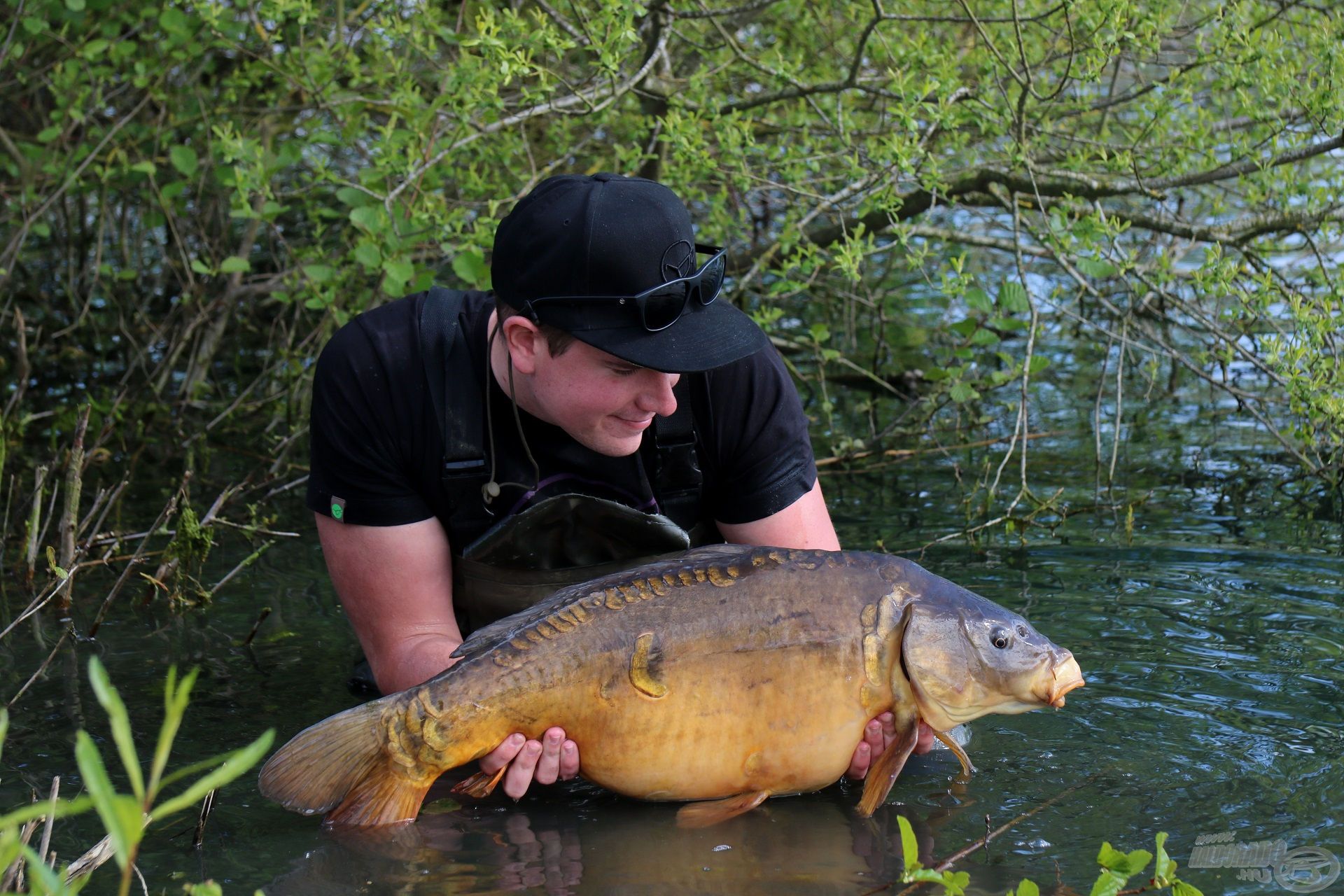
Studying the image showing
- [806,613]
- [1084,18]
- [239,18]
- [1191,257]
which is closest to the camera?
[806,613]

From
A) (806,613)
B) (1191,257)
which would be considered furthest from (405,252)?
(1191,257)

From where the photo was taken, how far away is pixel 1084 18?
15.4 feet

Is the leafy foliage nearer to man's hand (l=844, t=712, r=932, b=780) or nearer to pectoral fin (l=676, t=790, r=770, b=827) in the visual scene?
man's hand (l=844, t=712, r=932, b=780)

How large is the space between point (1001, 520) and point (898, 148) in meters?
1.29

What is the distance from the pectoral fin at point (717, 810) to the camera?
3.04 m

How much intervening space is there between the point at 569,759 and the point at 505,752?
0.44 feet

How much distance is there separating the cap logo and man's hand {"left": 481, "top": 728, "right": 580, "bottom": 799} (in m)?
0.98

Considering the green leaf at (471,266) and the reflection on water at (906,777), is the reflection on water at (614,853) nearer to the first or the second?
the reflection on water at (906,777)

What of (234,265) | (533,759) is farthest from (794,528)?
(234,265)

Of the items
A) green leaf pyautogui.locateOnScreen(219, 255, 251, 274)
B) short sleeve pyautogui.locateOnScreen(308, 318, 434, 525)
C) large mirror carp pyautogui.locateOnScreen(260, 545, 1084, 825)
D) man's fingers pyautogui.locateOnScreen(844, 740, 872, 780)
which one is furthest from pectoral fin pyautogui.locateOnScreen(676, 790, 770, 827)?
green leaf pyautogui.locateOnScreen(219, 255, 251, 274)

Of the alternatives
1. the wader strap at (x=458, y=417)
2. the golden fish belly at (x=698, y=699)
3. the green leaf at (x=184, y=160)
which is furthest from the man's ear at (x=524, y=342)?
the green leaf at (x=184, y=160)

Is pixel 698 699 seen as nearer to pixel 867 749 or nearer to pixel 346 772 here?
pixel 867 749

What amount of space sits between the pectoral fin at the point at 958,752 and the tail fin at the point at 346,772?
1.04 m

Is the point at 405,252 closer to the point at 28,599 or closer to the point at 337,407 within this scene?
the point at 28,599
